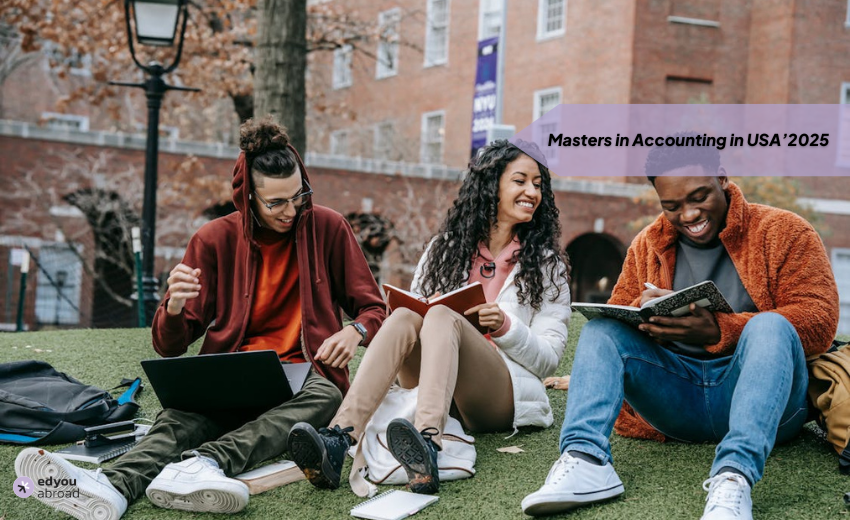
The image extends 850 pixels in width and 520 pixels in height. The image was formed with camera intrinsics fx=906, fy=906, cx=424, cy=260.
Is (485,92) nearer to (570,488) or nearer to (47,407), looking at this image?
(47,407)

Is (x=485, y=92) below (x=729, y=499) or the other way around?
the other way around

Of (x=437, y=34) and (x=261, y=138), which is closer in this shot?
(x=261, y=138)

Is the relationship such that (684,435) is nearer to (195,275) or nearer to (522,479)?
(522,479)

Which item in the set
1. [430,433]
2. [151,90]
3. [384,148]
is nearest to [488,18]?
[384,148]

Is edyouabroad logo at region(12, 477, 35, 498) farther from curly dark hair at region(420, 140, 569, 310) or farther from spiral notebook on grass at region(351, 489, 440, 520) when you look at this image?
curly dark hair at region(420, 140, 569, 310)

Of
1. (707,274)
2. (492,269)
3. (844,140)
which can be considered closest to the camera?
(707,274)

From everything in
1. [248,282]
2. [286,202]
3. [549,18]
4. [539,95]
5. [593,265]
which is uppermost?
[549,18]

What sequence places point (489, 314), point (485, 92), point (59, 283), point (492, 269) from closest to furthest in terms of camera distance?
point (489, 314) < point (492, 269) < point (485, 92) < point (59, 283)

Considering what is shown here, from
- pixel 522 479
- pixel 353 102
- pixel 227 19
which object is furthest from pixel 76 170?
pixel 522 479

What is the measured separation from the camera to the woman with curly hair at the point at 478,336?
3291 millimetres

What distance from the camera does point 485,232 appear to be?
443 cm

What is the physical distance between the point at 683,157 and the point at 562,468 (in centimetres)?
129

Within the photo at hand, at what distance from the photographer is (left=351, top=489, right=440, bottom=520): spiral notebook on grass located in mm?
3035

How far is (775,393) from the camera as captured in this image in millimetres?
2918
